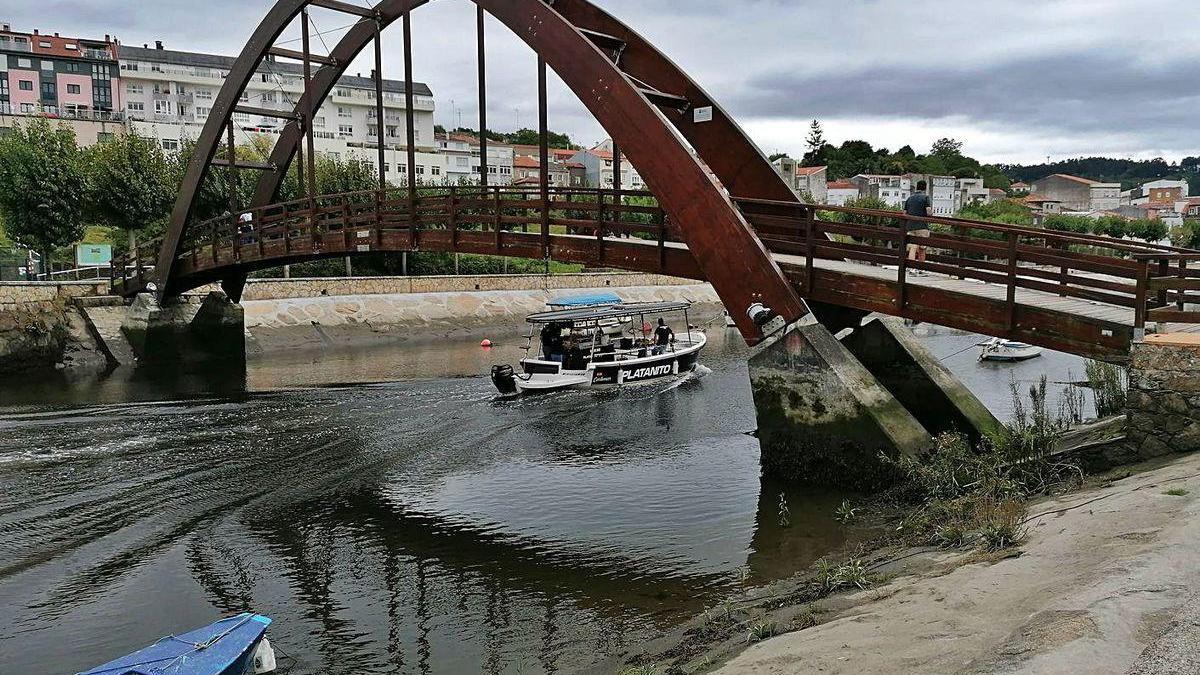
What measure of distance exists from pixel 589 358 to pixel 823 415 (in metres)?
13.6

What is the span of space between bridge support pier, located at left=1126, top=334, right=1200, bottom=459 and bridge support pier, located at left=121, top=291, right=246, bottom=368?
2891cm

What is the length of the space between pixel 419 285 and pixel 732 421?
87.3 ft

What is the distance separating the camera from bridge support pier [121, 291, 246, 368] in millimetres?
29969

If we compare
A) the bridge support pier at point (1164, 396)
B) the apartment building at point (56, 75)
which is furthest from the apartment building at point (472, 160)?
the bridge support pier at point (1164, 396)

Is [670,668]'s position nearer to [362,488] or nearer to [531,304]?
[362,488]

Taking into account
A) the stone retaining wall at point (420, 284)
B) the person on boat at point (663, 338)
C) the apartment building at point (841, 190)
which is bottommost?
the person on boat at point (663, 338)

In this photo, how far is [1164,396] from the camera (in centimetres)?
943

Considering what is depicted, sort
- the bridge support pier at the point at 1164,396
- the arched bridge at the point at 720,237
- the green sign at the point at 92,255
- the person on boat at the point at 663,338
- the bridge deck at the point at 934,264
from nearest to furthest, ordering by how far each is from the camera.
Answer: the bridge support pier at the point at 1164,396
the bridge deck at the point at 934,264
the arched bridge at the point at 720,237
the person on boat at the point at 663,338
the green sign at the point at 92,255

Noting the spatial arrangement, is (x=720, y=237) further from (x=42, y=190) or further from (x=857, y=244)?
(x=42, y=190)

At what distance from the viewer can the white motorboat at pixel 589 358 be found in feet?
79.8

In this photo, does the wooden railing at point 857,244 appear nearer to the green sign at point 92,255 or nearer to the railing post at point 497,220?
the railing post at point 497,220

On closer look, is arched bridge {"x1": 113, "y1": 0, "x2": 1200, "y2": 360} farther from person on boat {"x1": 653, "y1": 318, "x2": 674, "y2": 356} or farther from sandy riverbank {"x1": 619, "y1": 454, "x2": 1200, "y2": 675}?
person on boat {"x1": 653, "y1": 318, "x2": 674, "y2": 356}

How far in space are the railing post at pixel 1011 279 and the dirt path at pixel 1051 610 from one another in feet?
12.4

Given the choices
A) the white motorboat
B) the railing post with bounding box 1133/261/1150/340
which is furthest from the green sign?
the railing post with bounding box 1133/261/1150/340
